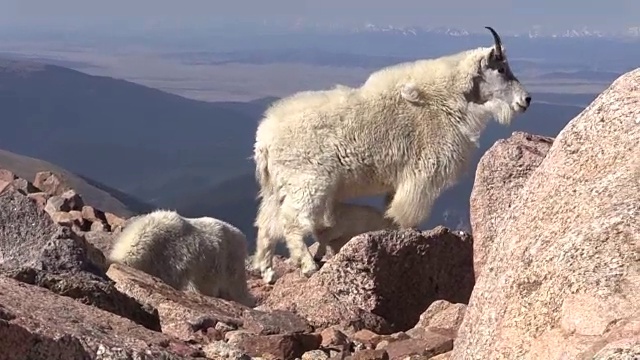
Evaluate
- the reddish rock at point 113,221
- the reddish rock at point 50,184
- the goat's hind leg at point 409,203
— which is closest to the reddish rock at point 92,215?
the reddish rock at point 113,221

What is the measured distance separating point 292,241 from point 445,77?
2.31 metres

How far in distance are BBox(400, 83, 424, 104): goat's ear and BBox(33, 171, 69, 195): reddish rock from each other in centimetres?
621

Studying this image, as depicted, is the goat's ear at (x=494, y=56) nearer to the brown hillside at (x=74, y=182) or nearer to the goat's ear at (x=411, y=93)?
the goat's ear at (x=411, y=93)

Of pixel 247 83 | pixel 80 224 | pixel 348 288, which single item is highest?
pixel 348 288

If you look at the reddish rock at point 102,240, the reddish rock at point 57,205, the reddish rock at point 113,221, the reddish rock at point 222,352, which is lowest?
the reddish rock at point 113,221

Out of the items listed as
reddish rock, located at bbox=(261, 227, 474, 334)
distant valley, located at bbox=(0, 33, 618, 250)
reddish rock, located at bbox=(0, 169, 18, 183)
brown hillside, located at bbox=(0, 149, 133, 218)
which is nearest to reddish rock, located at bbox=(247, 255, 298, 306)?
reddish rock, located at bbox=(261, 227, 474, 334)

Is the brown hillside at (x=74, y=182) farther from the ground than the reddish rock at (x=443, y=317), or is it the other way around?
the reddish rock at (x=443, y=317)

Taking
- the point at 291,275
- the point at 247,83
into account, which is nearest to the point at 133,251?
the point at 291,275

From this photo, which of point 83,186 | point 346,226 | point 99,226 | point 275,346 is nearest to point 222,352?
point 275,346

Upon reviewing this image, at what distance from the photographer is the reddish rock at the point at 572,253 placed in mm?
3811

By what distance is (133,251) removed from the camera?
28.2 ft

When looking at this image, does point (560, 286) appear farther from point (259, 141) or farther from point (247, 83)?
point (247, 83)

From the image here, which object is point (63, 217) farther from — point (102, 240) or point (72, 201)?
point (102, 240)

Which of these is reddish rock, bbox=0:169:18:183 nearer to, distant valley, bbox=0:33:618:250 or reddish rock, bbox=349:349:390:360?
reddish rock, bbox=349:349:390:360
